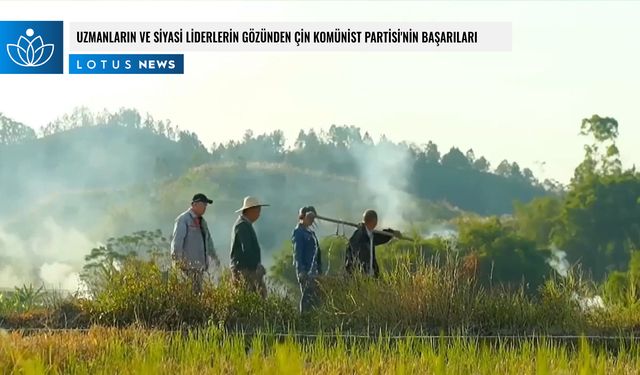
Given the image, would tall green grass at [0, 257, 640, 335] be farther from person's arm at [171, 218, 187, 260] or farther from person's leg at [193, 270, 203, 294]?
person's arm at [171, 218, 187, 260]

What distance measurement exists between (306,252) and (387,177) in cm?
5658

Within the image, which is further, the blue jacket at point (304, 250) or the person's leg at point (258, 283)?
the blue jacket at point (304, 250)

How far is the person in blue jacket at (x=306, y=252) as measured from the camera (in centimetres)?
1286

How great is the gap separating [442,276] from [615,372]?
9.80ft

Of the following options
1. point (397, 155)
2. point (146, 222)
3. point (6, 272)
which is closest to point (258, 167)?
point (397, 155)

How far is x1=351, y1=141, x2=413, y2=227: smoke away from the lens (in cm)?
6482

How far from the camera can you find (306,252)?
12922mm

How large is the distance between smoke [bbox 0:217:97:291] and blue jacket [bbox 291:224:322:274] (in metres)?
39.8

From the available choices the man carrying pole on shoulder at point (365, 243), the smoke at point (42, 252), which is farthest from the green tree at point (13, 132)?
the man carrying pole on shoulder at point (365, 243)

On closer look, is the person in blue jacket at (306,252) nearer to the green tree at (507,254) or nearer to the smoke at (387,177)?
the green tree at (507,254)

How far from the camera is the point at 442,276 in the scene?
38.5 ft

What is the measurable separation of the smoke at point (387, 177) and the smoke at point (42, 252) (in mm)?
14122

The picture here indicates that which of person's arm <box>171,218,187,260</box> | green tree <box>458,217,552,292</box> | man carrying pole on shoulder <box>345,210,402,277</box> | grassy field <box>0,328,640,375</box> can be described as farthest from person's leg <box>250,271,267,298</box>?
green tree <box>458,217,552,292</box>

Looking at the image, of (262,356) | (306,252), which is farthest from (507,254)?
(262,356)
